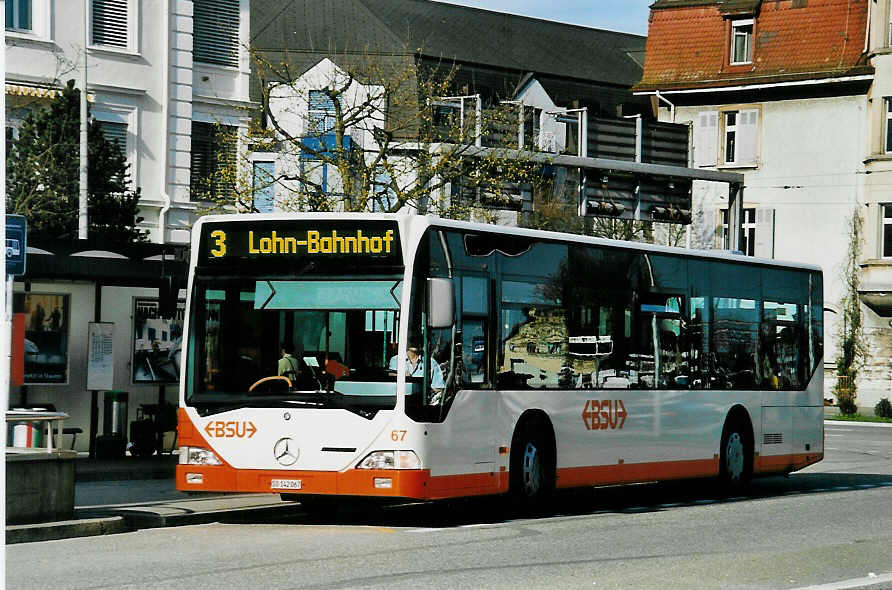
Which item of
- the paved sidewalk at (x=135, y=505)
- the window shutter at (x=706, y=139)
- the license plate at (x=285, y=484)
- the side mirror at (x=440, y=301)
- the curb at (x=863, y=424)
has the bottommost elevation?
the curb at (x=863, y=424)

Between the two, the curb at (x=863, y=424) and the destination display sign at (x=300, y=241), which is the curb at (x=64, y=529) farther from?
the curb at (x=863, y=424)

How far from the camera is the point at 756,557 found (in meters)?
12.4

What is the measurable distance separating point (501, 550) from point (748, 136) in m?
43.4

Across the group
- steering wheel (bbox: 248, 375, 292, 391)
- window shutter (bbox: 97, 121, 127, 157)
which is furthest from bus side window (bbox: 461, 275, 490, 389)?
window shutter (bbox: 97, 121, 127, 157)

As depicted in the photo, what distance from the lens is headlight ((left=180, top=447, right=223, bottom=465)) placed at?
48.5 ft

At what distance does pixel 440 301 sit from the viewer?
561 inches

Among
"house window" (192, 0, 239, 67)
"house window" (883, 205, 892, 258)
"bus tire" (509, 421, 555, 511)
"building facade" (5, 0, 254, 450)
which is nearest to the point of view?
"bus tire" (509, 421, 555, 511)

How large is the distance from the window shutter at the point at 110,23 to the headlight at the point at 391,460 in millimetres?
27341

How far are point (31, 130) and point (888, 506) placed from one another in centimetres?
→ 2253

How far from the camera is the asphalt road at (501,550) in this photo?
10.7m

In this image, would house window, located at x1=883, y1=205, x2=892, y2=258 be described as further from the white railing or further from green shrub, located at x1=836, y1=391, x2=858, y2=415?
the white railing

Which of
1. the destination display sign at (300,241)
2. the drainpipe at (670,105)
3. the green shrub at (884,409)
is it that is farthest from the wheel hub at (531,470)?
the drainpipe at (670,105)

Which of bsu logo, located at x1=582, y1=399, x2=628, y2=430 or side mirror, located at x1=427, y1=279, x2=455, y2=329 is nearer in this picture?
side mirror, located at x1=427, y1=279, x2=455, y2=329

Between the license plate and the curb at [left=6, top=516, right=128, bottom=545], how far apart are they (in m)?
1.33
